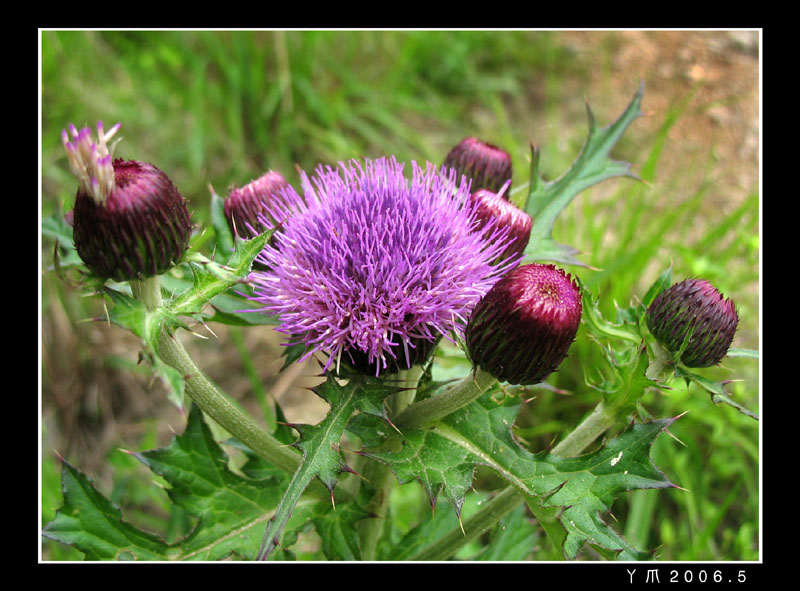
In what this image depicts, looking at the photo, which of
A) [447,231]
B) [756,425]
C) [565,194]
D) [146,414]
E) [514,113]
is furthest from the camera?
[514,113]

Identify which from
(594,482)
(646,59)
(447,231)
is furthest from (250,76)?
(594,482)

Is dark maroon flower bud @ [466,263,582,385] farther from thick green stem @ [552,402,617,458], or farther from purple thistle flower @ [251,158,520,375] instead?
thick green stem @ [552,402,617,458]

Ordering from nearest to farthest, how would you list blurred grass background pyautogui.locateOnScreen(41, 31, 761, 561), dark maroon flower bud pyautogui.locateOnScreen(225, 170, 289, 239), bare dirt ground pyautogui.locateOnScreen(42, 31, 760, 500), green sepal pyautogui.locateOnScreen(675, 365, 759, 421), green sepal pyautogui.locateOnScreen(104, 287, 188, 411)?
green sepal pyautogui.locateOnScreen(104, 287, 188, 411), green sepal pyautogui.locateOnScreen(675, 365, 759, 421), dark maroon flower bud pyautogui.locateOnScreen(225, 170, 289, 239), blurred grass background pyautogui.locateOnScreen(41, 31, 761, 561), bare dirt ground pyautogui.locateOnScreen(42, 31, 760, 500)

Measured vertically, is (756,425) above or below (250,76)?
below

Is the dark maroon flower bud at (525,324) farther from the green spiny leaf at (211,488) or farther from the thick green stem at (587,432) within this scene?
the green spiny leaf at (211,488)

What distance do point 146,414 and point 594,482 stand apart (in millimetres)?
4331

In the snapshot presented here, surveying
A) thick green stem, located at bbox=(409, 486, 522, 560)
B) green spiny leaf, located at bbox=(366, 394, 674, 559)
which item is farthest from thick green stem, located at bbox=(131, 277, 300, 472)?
thick green stem, located at bbox=(409, 486, 522, 560)

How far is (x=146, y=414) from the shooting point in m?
5.46

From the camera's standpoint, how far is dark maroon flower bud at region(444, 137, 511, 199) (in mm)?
2721

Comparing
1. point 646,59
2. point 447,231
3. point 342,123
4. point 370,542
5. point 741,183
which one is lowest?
point 370,542

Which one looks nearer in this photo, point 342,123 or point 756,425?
point 756,425

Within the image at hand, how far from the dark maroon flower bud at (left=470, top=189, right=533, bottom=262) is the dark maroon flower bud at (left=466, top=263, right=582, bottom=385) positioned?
0.34 m

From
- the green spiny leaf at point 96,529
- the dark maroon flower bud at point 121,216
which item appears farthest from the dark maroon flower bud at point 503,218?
the green spiny leaf at point 96,529

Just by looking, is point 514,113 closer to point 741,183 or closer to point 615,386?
point 741,183
